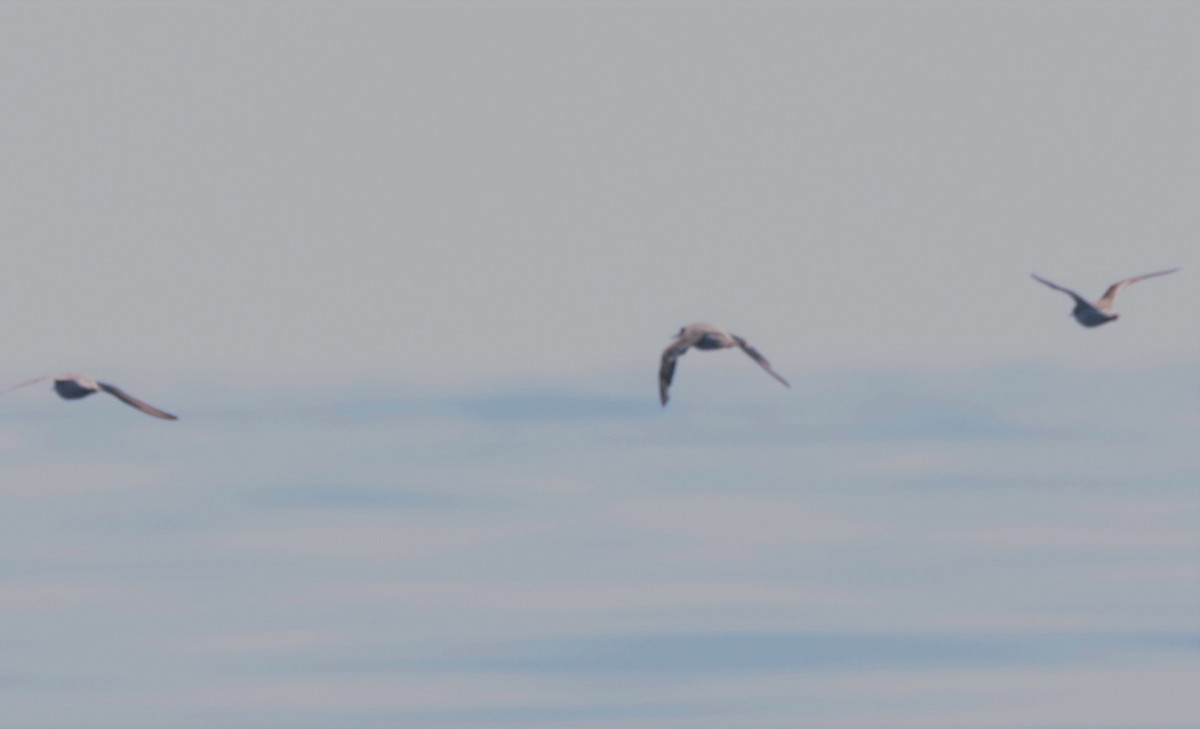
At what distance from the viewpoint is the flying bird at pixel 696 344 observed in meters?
27.6

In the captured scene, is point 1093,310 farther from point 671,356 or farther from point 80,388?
point 80,388

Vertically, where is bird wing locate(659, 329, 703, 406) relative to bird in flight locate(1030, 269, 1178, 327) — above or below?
below

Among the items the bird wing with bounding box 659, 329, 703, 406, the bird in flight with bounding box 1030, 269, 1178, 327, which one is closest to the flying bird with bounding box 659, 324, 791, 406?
the bird wing with bounding box 659, 329, 703, 406

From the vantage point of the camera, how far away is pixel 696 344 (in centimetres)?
2827

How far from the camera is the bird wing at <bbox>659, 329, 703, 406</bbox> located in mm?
28594

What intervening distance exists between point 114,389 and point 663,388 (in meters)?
9.93

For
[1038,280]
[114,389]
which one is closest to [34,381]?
[114,389]

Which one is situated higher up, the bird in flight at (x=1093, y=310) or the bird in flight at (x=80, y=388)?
the bird in flight at (x=1093, y=310)

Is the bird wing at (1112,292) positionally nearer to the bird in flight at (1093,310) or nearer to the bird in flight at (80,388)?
the bird in flight at (1093,310)

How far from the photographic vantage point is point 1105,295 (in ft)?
106

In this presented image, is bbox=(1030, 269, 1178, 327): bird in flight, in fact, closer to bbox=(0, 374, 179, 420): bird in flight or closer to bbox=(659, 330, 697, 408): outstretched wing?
bbox=(659, 330, 697, 408): outstretched wing

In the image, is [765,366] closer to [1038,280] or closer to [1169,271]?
[1038,280]

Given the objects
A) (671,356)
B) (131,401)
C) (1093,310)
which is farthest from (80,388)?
(1093,310)

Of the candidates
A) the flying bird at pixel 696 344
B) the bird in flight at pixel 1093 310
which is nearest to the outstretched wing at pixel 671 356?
the flying bird at pixel 696 344
